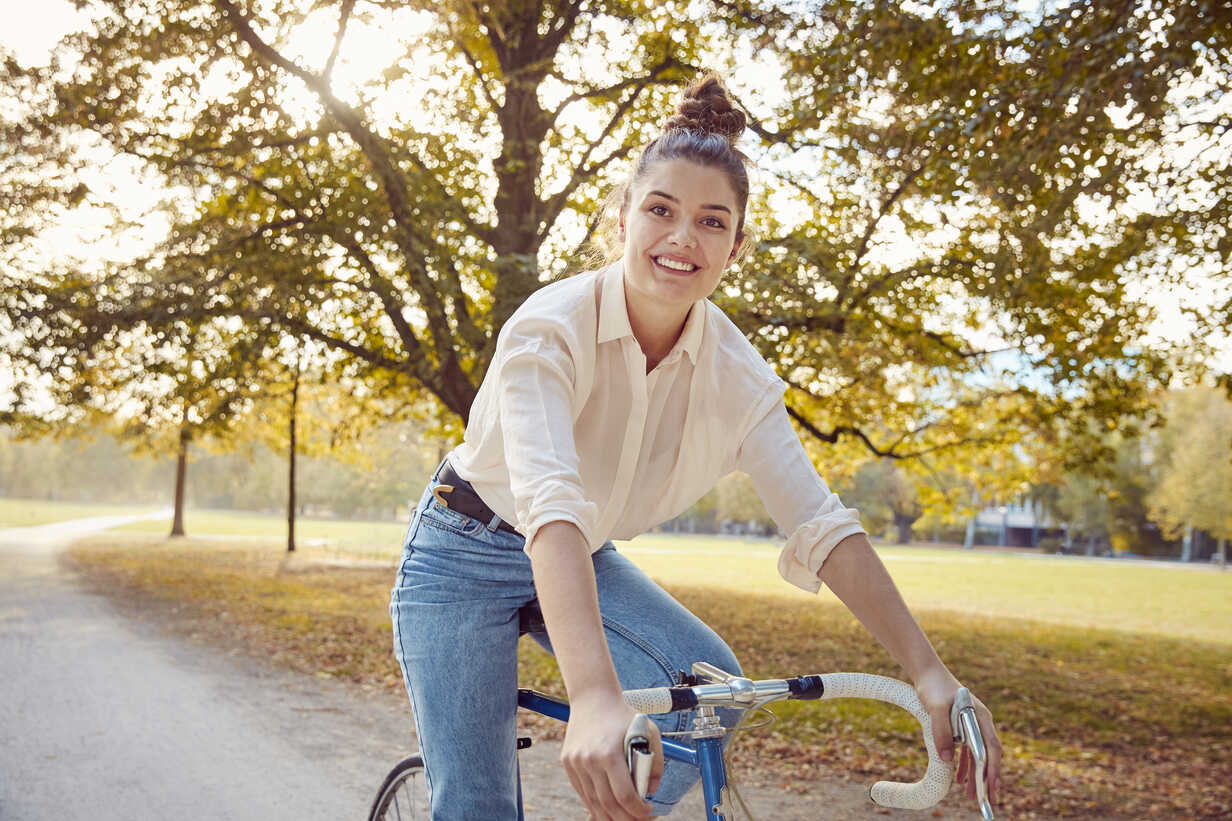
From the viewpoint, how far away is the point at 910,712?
1.73 m

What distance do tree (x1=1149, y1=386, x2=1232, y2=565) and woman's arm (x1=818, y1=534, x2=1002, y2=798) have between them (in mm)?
45783

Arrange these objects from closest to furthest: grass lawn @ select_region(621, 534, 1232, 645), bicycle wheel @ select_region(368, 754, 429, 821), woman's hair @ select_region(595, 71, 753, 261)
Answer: woman's hair @ select_region(595, 71, 753, 261) < bicycle wheel @ select_region(368, 754, 429, 821) < grass lawn @ select_region(621, 534, 1232, 645)

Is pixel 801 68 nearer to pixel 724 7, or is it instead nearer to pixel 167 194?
pixel 724 7

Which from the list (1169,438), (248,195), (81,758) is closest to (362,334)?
(248,195)

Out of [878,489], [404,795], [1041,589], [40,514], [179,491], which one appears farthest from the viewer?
[40,514]

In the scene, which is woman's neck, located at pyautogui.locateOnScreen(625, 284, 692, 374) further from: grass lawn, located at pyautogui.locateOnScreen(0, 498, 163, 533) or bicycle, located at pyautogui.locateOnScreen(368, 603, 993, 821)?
grass lawn, located at pyautogui.locateOnScreen(0, 498, 163, 533)

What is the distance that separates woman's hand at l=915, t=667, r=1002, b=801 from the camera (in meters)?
1.66

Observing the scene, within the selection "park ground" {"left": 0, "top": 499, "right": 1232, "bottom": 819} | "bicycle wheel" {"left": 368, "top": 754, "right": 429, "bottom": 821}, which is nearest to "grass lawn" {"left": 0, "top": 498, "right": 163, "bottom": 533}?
"park ground" {"left": 0, "top": 499, "right": 1232, "bottom": 819}

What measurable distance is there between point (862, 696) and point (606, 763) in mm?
590

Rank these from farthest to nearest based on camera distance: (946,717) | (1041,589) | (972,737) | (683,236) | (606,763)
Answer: (1041,589), (683,236), (946,717), (972,737), (606,763)

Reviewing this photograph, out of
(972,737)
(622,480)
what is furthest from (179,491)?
(972,737)

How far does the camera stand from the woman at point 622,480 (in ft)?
6.01

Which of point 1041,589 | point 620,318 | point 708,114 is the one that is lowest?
point 1041,589

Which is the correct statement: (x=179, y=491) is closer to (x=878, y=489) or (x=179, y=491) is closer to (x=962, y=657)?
(x=878, y=489)
